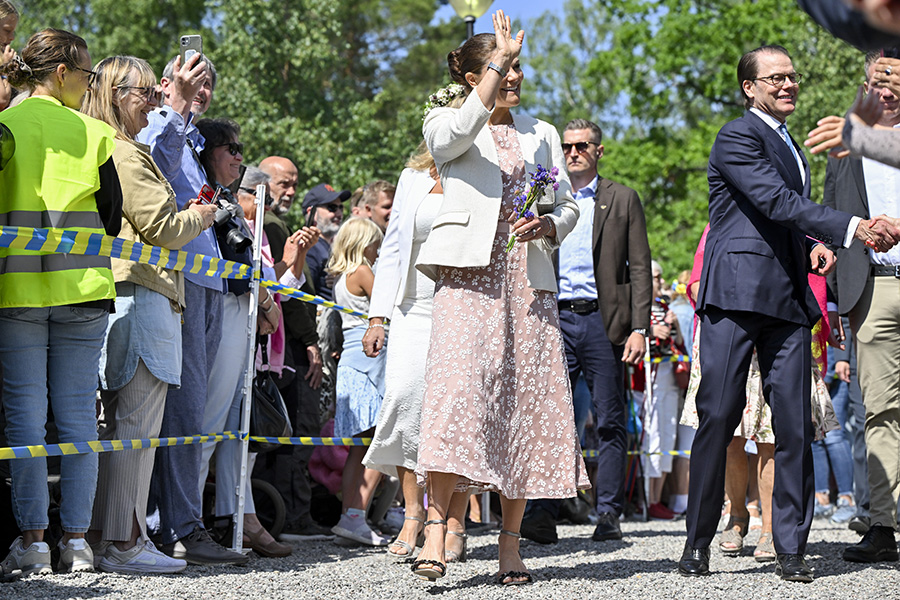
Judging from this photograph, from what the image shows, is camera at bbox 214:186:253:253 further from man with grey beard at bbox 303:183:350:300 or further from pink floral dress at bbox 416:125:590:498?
man with grey beard at bbox 303:183:350:300

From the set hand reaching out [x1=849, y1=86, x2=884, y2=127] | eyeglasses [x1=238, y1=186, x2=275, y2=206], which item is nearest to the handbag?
eyeglasses [x1=238, y1=186, x2=275, y2=206]

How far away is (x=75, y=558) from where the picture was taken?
435 centimetres

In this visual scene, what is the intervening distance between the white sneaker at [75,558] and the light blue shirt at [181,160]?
1.41 meters

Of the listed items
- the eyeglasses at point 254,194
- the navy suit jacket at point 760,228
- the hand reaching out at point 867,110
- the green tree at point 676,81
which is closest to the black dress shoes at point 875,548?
the navy suit jacket at point 760,228

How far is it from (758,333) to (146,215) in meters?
2.83

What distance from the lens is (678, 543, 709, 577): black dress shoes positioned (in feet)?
16.1

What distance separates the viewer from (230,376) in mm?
5555

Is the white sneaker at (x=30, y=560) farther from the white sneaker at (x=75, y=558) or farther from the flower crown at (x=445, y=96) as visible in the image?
the flower crown at (x=445, y=96)


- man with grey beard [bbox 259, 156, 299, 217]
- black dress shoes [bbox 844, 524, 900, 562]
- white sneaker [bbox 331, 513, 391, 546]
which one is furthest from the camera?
man with grey beard [bbox 259, 156, 299, 217]

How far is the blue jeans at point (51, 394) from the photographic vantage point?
4.23 m

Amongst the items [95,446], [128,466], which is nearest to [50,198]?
[95,446]

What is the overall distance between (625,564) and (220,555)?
199 centimetres

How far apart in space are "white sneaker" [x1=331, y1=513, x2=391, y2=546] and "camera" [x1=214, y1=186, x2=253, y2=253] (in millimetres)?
1981

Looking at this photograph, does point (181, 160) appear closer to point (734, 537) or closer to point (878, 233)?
point (878, 233)
